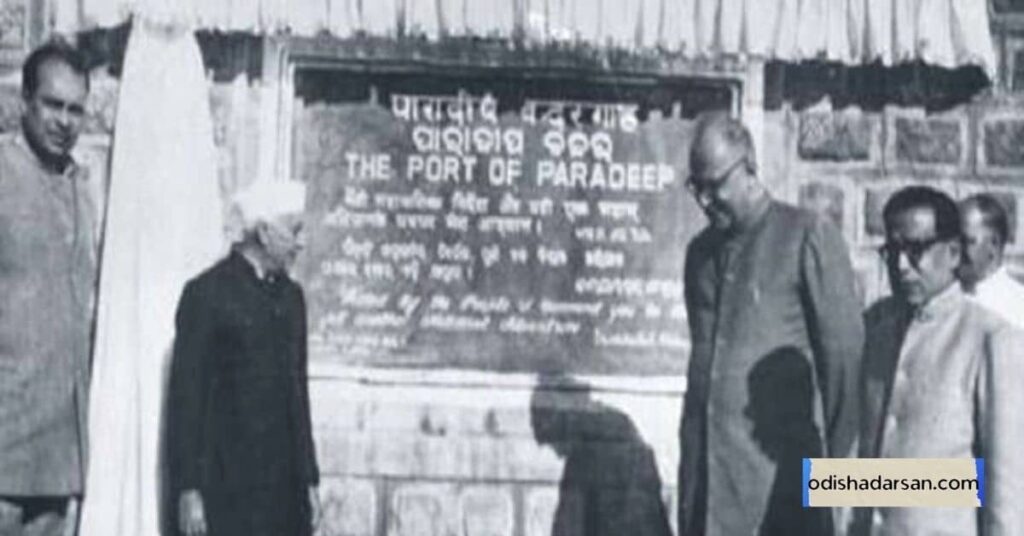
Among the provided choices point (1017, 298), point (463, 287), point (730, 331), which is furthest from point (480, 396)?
point (1017, 298)

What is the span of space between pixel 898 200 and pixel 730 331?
2.27 ft

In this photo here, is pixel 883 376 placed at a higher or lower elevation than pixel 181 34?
lower

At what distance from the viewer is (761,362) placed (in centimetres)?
A: 541

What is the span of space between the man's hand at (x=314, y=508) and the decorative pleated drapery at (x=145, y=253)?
445 mm

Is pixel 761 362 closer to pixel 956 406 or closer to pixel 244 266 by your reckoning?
pixel 956 406

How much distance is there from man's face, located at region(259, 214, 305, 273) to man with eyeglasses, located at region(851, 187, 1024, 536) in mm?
1697

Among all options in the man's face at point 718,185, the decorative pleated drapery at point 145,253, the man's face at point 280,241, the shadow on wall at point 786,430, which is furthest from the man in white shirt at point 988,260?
the decorative pleated drapery at point 145,253

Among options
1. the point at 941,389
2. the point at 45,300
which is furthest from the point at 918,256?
the point at 45,300

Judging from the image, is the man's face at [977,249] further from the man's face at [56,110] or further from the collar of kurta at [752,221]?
the man's face at [56,110]

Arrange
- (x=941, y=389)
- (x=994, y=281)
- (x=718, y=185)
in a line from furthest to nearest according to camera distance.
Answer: (x=994, y=281), (x=718, y=185), (x=941, y=389)

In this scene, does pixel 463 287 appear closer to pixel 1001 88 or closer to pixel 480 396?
pixel 480 396

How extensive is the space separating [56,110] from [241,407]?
102 cm

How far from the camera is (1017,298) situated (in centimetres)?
557

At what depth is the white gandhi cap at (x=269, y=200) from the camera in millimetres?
5578
